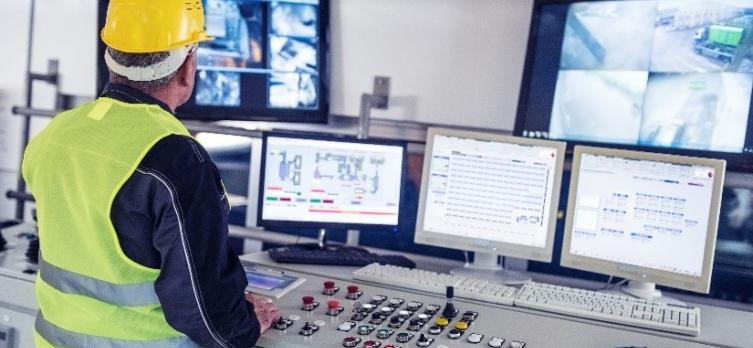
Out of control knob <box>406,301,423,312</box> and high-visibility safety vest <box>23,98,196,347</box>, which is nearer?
high-visibility safety vest <box>23,98,196,347</box>

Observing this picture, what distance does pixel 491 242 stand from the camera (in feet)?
7.30

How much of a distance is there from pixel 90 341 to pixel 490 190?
113 cm

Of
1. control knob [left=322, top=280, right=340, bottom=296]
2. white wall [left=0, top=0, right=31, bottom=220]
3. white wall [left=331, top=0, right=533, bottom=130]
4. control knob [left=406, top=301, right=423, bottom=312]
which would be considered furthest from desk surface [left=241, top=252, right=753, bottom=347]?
white wall [left=0, top=0, right=31, bottom=220]

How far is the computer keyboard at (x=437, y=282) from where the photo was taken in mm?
1990

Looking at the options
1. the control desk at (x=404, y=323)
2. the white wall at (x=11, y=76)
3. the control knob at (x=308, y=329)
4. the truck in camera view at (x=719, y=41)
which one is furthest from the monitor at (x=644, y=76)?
the white wall at (x=11, y=76)

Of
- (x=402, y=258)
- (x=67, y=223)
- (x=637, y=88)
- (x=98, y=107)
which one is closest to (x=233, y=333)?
(x=67, y=223)

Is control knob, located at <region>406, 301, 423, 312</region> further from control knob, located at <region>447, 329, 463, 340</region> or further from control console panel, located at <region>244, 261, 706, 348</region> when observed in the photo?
control knob, located at <region>447, 329, 463, 340</region>

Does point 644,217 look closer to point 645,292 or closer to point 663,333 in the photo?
point 645,292

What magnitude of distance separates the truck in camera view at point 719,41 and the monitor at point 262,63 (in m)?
1.19

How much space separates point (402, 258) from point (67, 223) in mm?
1106

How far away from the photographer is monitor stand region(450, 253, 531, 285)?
2.23 metres

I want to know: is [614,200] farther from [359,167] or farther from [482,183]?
[359,167]

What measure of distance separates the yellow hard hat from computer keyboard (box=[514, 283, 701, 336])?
3.31 feet

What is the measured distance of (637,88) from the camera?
7.23 feet
